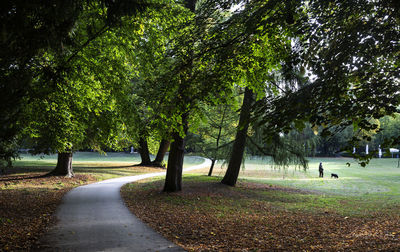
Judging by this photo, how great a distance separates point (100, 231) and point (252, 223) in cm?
397

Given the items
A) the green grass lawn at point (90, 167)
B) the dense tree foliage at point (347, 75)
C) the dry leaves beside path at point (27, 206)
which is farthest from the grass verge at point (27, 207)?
the dense tree foliage at point (347, 75)

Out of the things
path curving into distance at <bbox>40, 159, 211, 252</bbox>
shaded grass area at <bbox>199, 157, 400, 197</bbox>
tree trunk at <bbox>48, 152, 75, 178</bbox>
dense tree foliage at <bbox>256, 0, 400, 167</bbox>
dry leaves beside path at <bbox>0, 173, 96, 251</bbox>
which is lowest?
shaded grass area at <bbox>199, 157, 400, 197</bbox>

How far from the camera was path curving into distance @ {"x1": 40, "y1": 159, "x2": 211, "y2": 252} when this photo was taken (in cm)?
593

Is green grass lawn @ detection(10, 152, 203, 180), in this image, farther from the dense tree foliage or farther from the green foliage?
the dense tree foliage

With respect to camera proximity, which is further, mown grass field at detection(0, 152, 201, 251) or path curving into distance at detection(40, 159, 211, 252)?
mown grass field at detection(0, 152, 201, 251)

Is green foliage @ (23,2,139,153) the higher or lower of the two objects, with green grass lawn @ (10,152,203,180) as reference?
higher

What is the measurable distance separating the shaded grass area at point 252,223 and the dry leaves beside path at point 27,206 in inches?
104

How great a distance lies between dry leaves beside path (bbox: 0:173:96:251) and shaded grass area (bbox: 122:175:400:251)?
2.64m

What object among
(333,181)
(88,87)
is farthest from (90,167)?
(333,181)

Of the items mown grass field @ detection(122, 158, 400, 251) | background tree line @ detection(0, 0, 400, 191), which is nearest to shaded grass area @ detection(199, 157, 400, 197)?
mown grass field @ detection(122, 158, 400, 251)

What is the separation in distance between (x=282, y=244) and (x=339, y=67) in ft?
11.9

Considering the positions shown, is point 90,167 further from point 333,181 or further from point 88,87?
point 333,181

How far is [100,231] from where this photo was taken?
23.0ft

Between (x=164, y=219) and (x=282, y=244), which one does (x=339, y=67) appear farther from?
(x=164, y=219)
